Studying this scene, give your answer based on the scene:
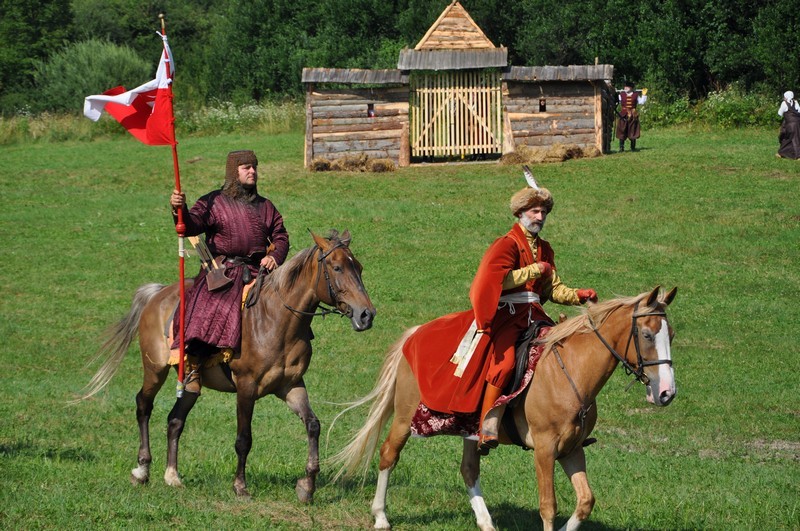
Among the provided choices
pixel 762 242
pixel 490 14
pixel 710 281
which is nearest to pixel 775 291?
pixel 710 281

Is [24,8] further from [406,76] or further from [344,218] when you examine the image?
[344,218]

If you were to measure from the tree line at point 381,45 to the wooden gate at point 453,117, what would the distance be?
45.3 ft

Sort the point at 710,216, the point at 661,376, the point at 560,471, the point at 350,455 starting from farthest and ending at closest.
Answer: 1. the point at 710,216
2. the point at 560,471
3. the point at 350,455
4. the point at 661,376

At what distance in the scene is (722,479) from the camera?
10.0 m

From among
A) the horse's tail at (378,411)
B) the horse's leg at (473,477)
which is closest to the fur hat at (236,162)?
the horse's tail at (378,411)

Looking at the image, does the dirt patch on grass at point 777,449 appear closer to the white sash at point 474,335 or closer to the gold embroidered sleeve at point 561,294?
the gold embroidered sleeve at point 561,294

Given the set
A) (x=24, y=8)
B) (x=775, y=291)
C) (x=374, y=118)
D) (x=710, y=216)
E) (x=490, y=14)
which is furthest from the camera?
(x=24, y=8)

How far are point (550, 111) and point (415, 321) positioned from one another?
14.8 metres

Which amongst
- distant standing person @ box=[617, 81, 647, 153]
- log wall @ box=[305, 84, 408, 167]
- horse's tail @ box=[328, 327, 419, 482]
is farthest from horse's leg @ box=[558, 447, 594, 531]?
distant standing person @ box=[617, 81, 647, 153]

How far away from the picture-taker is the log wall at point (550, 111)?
102 ft

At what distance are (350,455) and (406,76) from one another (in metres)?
23.1

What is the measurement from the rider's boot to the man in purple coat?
96.6 inches

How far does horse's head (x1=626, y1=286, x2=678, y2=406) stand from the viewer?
23.2ft

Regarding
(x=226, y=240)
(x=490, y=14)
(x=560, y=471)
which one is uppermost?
(x=490, y=14)
